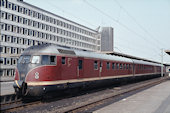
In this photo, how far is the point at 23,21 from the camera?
5953 centimetres

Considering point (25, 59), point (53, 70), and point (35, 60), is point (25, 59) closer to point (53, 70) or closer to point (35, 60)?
point (35, 60)

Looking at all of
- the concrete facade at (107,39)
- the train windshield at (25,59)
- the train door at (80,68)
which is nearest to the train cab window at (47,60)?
the train windshield at (25,59)

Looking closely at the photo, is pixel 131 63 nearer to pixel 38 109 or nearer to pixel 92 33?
pixel 38 109

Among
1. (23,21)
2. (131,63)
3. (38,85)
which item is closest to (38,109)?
(38,85)

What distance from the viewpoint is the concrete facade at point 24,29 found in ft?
176

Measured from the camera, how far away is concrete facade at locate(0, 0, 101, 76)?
53.8m

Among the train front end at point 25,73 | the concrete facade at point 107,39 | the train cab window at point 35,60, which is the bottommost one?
the train front end at point 25,73

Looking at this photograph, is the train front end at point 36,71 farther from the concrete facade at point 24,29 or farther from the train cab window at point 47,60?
the concrete facade at point 24,29

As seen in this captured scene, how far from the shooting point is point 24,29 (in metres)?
59.8

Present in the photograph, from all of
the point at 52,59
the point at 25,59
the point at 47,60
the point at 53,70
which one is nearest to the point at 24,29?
the point at 25,59

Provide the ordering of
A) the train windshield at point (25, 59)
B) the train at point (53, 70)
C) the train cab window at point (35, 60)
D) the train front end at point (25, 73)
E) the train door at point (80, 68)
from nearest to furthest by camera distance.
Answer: the train front end at point (25, 73)
the train at point (53, 70)
the train cab window at point (35, 60)
the train windshield at point (25, 59)
the train door at point (80, 68)

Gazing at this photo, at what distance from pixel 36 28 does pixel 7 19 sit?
11.4m

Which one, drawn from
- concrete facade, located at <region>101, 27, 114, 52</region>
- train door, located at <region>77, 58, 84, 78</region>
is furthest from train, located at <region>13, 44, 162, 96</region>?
concrete facade, located at <region>101, 27, 114, 52</region>

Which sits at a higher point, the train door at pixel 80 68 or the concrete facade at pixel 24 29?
the concrete facade at pixel 24 29
